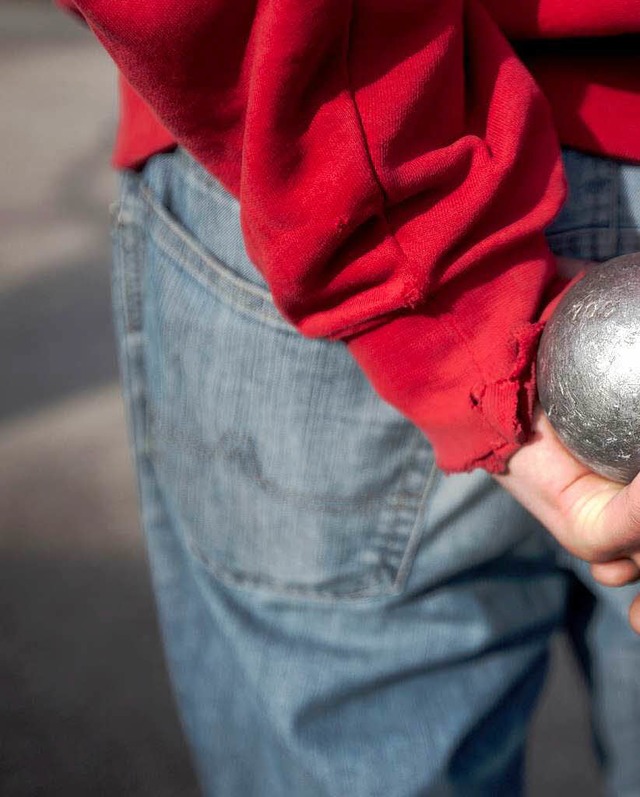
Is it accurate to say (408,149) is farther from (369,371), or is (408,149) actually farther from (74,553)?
(74,553)

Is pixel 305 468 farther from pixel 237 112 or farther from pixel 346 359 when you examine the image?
pixel 237 112

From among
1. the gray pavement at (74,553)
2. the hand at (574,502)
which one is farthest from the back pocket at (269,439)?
the gray pavement at (74,553)

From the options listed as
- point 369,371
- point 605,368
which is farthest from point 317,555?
point 605,368

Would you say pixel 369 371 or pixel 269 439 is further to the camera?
pixel 269 439

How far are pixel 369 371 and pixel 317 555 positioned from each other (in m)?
0.23

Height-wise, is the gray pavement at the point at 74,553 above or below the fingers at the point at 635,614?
below

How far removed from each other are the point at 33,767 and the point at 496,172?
4.67 feet

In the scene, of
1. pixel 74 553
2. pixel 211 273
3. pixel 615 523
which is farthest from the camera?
pixel 74 553

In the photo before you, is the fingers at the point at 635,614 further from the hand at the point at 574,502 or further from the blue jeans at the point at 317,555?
the blue jeans at the point at 317,555

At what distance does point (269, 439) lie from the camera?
912 mm

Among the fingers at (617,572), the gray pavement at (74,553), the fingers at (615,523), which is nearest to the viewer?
the fingers at (615,523)

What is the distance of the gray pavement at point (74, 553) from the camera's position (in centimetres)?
178

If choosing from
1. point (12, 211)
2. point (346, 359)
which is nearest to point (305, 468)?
point (346, 359)

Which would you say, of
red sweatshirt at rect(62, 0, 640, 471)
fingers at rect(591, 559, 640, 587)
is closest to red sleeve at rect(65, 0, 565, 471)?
red sweatshirt at rect(62, 0, 640, 471)
